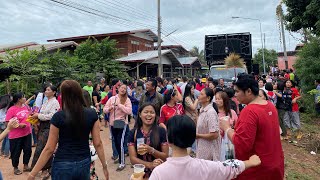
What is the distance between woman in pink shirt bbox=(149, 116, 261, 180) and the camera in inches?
65.9

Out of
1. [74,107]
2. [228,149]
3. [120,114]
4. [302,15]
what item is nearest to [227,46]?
[302,15]

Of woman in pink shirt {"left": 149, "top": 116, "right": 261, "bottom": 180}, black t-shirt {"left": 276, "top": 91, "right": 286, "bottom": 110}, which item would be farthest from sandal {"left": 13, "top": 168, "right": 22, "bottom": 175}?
black t-shirt {"left": 276, "top": 91, "right": 286, "bottom": 110}

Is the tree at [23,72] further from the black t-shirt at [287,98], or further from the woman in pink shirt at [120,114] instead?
the black t-shirt at [287,98]

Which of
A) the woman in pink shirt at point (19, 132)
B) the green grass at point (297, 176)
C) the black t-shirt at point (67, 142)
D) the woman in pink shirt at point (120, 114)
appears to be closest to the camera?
the black t-shirt at point (67, 142)

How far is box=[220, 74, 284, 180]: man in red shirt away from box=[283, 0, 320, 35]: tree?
10.1 metres

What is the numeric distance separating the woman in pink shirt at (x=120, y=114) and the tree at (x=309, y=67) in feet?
28.4

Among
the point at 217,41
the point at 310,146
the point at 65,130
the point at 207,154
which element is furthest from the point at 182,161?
the point at 217,41

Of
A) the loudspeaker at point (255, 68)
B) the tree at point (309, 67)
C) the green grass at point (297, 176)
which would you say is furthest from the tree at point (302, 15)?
the green grass at point (297, 176)

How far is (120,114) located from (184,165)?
12.1ft

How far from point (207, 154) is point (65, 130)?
1.81 m

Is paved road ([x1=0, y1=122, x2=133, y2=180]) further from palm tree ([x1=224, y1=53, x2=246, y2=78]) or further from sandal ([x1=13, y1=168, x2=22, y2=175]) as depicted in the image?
palm tree ([x1=224, y1=53, x2=246, y2=78])

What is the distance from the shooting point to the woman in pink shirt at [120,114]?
516 centimetres

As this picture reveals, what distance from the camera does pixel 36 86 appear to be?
12.8 m

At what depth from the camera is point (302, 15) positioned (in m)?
11.9
